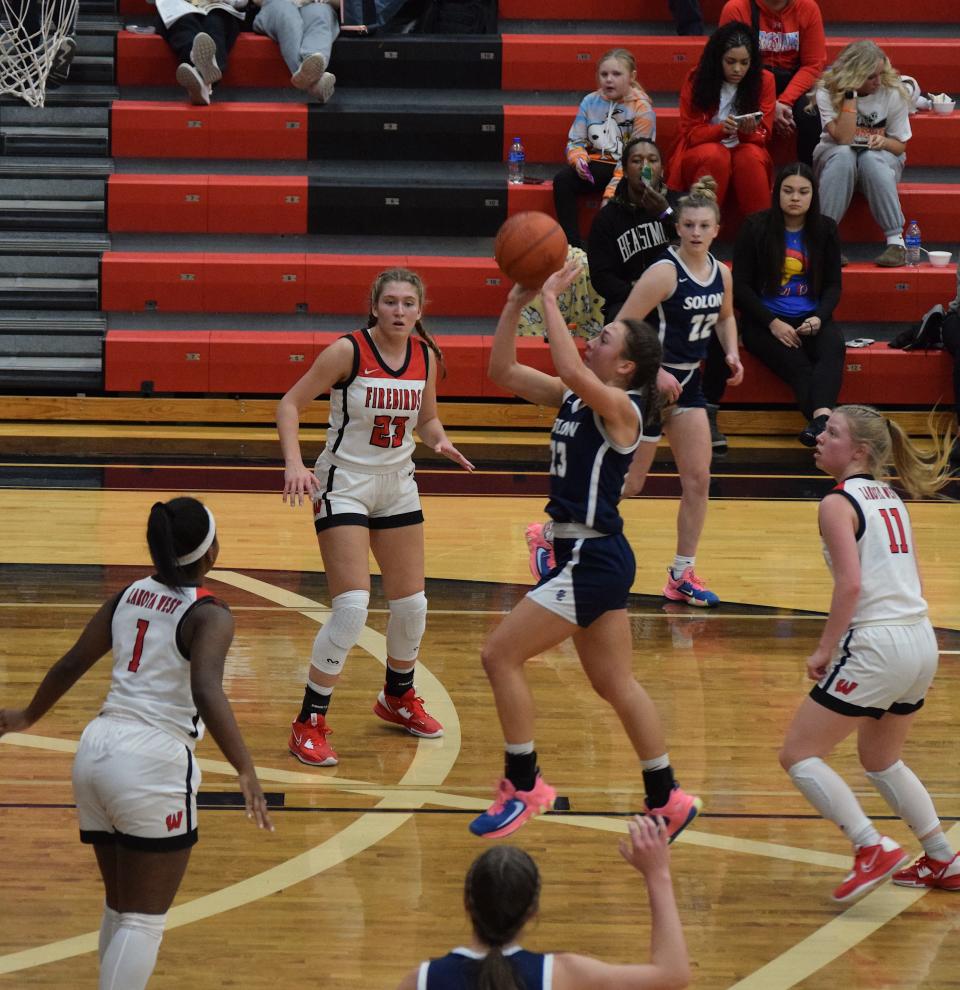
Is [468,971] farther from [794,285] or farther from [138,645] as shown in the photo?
[794,285]

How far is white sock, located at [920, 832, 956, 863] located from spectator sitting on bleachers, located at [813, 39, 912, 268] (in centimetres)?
743

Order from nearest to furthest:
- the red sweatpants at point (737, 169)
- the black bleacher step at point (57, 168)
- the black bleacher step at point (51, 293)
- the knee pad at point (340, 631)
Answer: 1. the knee pad at point (340, 631)
2. the red sweatpants at point (737, 169)
3. the black bleacher step at point (51, 293)
4. the black bleacher step at point (57, 168)

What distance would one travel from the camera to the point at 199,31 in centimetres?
1182

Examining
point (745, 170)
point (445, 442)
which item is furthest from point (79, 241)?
point (445, 442)

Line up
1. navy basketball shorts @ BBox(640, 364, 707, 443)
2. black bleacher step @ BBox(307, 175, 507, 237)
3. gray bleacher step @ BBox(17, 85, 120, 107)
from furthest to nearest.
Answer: gray bleacher step @ BBox(17, 85, 120, 107), black bleacher step @ BBox(307, 175, 507, 237), navy basketball shorts @ BBox(640, 364, 707, 443)

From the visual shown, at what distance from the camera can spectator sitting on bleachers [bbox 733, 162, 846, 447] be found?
1006cm

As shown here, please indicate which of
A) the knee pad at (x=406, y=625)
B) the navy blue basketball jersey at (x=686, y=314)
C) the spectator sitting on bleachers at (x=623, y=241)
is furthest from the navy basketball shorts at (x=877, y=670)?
the spectator sitting on bleachers at (x=623, y=241)

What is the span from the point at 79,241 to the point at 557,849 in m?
8.14

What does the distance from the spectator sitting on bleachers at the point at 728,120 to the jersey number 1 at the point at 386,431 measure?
6.15 m

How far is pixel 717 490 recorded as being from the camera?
9.52 m

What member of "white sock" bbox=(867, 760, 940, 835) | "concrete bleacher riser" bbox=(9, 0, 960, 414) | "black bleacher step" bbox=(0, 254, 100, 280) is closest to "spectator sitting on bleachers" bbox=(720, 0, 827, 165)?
"concrete bleacher riser" bbox=(9, 0, 960, 414)

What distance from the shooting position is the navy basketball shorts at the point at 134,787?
3.41 m

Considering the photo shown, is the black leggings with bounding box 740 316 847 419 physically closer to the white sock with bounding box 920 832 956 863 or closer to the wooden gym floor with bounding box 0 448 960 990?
the wooden gym floor with bounding box 0 448 960 990

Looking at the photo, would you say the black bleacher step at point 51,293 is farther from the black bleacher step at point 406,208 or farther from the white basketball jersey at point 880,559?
the white basketball jersey at point 880,559
